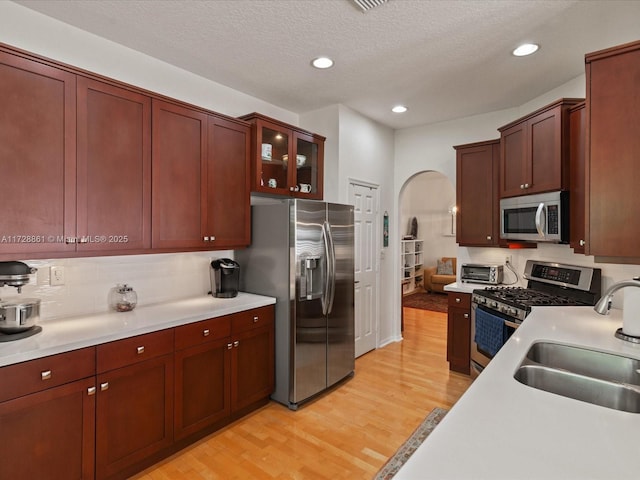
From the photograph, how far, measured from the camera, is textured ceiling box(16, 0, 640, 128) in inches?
82.8

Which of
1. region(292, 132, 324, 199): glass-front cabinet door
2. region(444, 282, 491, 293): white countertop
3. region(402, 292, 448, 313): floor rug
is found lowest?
region(402, 292, 448, 313): floor rug

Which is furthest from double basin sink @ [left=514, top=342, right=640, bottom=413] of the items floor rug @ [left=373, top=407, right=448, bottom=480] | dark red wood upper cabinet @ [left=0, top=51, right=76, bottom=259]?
dark red wood upper cabinet @ [left=0, top=51, right=76, bottom=259]

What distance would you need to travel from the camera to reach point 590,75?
71.9 inches

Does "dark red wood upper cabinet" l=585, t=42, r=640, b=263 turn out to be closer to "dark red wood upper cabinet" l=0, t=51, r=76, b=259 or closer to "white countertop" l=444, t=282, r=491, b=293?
"white countertop" l=444, t=282, r=491, b=293

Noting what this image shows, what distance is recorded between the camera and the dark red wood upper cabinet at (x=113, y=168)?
81.4 inches

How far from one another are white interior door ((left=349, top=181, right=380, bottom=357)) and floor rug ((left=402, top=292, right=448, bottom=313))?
266cm

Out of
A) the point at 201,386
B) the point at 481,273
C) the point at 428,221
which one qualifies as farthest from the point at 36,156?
the point at 428,221

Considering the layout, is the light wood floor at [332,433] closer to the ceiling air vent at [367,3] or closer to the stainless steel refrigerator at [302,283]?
the stainless steel refrigerator at [302,283]

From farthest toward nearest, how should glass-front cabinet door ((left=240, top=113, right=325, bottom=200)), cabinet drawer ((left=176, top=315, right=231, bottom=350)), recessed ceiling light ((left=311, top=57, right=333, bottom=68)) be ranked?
glass-front cabinet door ((left=240, top=113, right=325, bottom=200)) → recessed ceiling light ((left=311, top=57, right=333, bottom=68)) → cabinet drawer ((left=176, top=315, right=231, bottom=350))

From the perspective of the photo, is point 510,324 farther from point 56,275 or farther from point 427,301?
point 427,301

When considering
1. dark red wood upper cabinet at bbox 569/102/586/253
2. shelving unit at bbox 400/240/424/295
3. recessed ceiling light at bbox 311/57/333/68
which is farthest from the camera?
shelving unit at bbox 400/240/424/295

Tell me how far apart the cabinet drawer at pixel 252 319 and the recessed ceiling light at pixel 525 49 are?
2.78m

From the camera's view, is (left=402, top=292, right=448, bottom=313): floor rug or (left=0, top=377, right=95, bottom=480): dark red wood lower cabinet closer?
(left=0, top=377, right=95, bottom=480): dark red wood lower cabinet

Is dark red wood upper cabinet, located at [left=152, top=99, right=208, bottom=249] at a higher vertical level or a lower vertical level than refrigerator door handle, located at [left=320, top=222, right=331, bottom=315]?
higher
